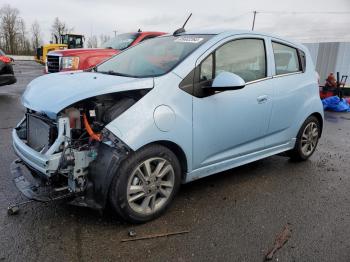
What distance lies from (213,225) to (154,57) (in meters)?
1.86

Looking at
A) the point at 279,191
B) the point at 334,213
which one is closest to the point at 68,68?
the point at 279,191

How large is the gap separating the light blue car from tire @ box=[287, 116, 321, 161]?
684mm

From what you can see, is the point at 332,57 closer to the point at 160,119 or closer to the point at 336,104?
the point at 336,104

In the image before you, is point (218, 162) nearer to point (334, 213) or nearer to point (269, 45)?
point (334, 213)

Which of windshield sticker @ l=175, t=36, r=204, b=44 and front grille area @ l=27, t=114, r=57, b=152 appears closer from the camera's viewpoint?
front grille area @ l=27, t=114, r=57, b=152

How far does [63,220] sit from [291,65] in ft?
10.9

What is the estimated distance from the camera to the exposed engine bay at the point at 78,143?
2547 mm

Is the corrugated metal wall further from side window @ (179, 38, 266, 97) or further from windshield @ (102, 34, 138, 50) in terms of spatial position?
side window @ (179, 38, 266, 97)

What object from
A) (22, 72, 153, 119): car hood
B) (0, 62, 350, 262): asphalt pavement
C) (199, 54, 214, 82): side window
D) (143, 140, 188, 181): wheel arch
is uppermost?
(199, 54, 214, 82): side window

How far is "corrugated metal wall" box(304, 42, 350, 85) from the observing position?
1509 centimetres

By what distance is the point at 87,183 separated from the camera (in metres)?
2.65

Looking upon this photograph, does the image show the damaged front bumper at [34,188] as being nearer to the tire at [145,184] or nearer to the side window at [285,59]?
the tire at [145,184]

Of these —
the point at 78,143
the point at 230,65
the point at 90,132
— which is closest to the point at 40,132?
the point at 78,143

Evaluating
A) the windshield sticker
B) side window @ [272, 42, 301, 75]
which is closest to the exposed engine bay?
the windshield sticker
